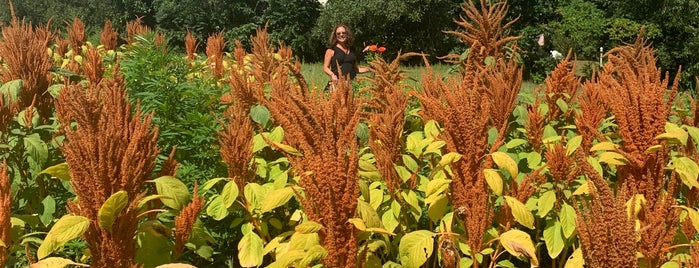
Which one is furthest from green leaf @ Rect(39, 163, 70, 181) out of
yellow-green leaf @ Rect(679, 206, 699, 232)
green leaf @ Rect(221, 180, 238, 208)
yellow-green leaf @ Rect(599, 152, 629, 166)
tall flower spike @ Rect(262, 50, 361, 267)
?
yellow-green leaf @ Rect(679, 206, 699, 232)

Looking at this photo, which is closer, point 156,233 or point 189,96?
point 156,233

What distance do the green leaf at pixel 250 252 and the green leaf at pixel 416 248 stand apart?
57 cm

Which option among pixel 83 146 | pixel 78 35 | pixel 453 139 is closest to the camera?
pixel 83 146

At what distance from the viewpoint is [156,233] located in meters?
2.20

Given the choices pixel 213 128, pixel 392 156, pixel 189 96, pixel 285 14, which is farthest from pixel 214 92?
pixel 285 14

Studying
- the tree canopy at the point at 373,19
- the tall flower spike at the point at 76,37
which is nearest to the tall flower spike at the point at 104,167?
the tall flower spike at the point at 76,37

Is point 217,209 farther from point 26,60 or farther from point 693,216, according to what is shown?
point 693,216

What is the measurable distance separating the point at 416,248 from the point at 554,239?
0.69 m

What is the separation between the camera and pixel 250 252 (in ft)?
8.00

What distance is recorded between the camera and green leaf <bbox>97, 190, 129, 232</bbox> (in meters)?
1.73

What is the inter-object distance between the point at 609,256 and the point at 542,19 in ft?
77.9

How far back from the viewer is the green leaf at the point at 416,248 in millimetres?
2066

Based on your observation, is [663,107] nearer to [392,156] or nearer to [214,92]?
[392,156]

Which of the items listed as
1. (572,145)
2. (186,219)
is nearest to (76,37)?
(186,219)
